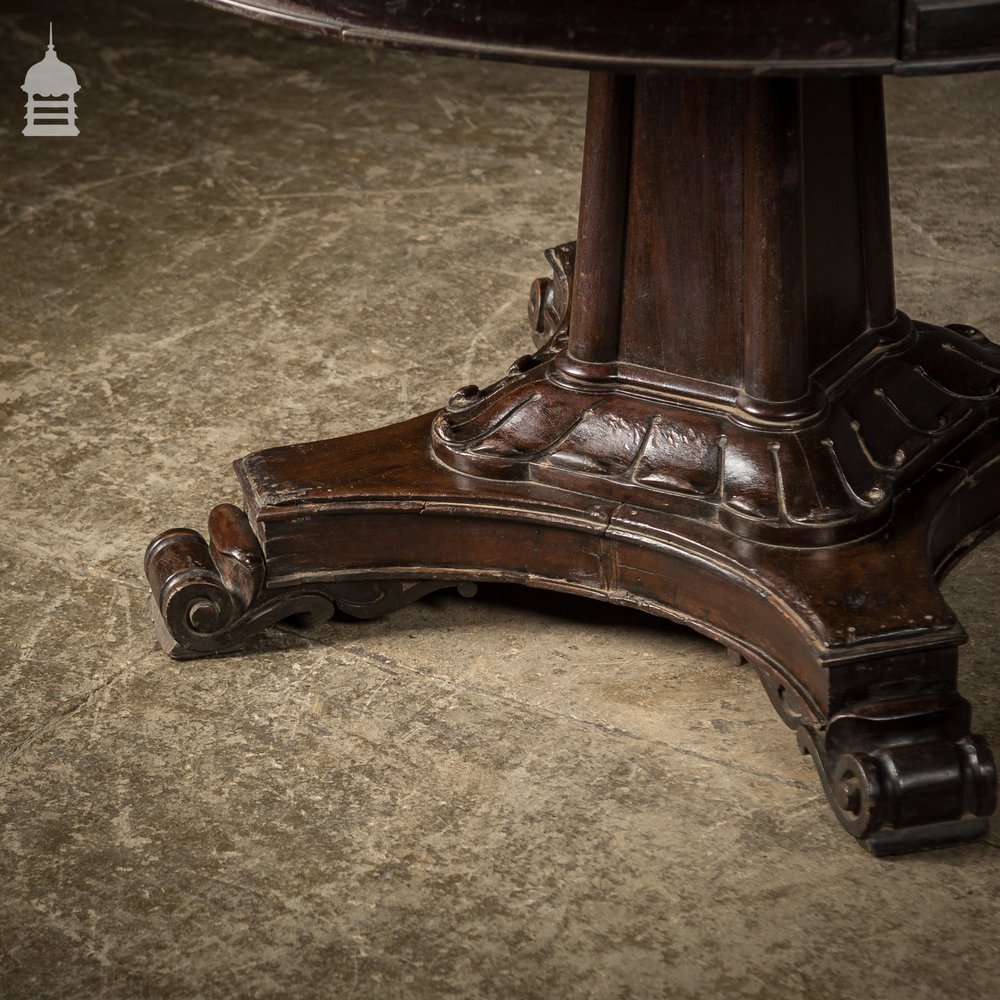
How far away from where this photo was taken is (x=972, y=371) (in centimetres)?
211

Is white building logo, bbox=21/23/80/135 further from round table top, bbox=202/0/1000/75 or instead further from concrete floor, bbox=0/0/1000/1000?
round table top, bbox=202/0/1000/75

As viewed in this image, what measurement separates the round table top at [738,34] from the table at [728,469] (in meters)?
0.21

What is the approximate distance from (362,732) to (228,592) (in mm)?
251

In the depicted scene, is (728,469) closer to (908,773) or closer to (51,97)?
(908,773)

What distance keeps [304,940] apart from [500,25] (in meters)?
0.87

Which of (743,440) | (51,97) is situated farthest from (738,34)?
(51,97)

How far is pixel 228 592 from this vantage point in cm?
200

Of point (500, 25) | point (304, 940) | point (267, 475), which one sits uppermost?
point (500, 25)

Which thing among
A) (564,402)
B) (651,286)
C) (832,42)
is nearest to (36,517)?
(564,402)

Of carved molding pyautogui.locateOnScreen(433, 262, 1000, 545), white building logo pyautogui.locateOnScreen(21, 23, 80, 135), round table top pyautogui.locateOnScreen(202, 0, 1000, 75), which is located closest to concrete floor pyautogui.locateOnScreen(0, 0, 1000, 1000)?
carved molding pyautogui.locateOnScreen(433, 262, 1000, 545)

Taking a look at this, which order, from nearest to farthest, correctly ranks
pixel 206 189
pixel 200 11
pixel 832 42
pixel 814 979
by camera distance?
pixel 832 42, pixel 814 979, pixel 206 189, pixel 200 11

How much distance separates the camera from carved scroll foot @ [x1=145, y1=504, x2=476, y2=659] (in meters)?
2.00

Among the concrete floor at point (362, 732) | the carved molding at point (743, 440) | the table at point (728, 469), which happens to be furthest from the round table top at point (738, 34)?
the concrete floor at point (362, 732)

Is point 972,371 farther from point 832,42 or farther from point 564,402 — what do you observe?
point 832,42
